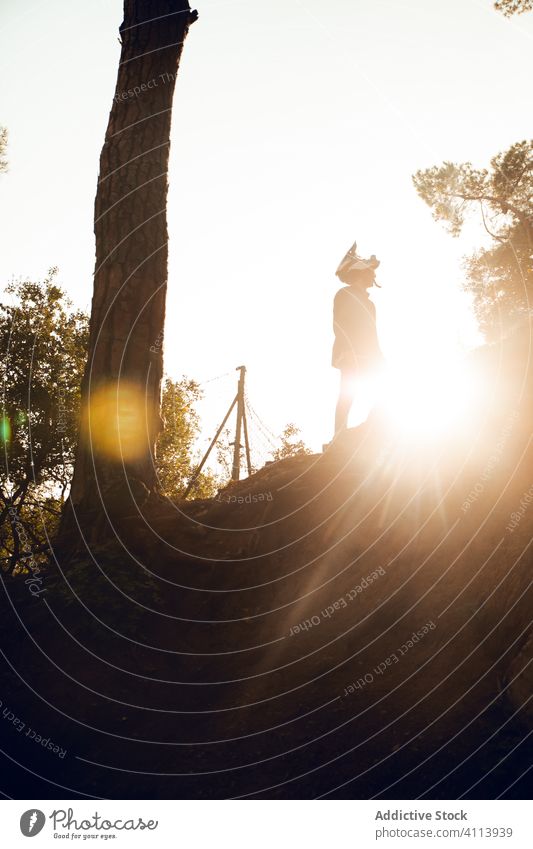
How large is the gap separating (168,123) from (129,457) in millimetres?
4927

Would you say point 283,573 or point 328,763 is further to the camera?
point 283,573

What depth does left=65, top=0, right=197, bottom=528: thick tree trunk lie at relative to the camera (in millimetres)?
6969

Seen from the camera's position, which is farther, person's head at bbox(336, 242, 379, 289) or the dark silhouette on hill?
person's head at bbox(336, 242, 379, 289)

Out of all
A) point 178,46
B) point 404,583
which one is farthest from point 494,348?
point 178,46

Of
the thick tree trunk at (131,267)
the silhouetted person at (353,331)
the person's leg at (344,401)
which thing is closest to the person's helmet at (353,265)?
the silhouetted person at (353,331)

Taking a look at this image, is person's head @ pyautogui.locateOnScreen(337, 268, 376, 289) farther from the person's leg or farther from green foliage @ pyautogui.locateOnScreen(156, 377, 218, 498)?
green foliage @ pyautogui.locateOnScreen(156, 377, 218, 498)

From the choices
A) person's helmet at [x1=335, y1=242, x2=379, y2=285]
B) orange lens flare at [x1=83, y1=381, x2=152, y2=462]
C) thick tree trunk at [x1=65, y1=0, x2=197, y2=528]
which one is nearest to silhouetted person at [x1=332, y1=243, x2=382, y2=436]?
person's helmet at [x1=335, y1=242, x2=379, y2=285]

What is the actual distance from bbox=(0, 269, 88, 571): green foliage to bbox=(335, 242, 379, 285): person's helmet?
1333 cm

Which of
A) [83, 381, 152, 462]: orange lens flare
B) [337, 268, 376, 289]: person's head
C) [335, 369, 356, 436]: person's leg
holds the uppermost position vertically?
[337, 268, 376, 289]: person's head

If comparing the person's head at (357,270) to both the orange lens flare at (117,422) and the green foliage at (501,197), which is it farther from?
the green foliage at (501,197)

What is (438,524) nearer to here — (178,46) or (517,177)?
(178,46)

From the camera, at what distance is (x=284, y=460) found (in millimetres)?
9508

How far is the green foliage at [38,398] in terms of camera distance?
21109mm

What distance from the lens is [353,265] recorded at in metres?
9.14
